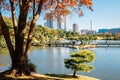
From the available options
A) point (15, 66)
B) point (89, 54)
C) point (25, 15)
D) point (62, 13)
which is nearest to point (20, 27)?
point (25, 15)

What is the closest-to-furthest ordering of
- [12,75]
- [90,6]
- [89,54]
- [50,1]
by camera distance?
[12,75]
[90,6]
[50,1]
[89,54]

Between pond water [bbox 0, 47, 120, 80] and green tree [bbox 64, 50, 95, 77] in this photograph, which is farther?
pond water [bbox 0, 47, 120, 80]

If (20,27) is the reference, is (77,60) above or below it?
below

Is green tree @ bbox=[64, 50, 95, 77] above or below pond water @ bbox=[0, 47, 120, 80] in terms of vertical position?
above

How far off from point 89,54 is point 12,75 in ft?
38.8

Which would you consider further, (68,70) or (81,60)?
(68,70)

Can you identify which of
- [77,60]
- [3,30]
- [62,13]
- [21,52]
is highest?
[62,13]

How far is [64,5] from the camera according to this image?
11.3m

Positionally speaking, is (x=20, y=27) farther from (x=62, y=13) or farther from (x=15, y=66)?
(x=62, y=13)

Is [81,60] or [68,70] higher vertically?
[81,60]

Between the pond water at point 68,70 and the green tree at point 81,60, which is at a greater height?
the green tree at point 81,60

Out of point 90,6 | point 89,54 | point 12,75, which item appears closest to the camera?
point 12,75

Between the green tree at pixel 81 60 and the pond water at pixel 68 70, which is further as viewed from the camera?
the pond water at pixel 68 70

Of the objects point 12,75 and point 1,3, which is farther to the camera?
point 1,3
